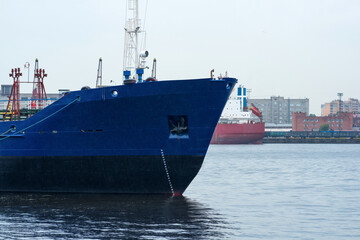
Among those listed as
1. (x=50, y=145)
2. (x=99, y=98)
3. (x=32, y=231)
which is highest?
(x=99, y=98)

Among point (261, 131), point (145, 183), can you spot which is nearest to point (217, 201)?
point (145, 183)

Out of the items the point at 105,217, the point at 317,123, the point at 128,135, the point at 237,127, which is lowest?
the point at 105,217

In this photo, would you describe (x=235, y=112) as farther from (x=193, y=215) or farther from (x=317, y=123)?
(x=193, y=215)

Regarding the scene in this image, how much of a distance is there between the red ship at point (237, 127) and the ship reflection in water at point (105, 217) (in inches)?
3669

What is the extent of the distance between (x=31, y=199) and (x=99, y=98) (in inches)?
217

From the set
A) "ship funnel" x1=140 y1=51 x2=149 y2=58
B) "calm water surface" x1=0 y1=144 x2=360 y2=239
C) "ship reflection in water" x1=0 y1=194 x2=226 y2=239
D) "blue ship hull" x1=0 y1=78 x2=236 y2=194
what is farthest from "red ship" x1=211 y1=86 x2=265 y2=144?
"ship reflection in water" x1=0 y1=194 x2=226 y2=239

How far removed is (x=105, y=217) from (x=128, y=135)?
5.08m

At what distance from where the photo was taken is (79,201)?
23.9m

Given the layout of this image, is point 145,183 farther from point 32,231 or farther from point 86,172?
point 32,231

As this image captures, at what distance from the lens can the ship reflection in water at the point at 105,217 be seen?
17.4 m

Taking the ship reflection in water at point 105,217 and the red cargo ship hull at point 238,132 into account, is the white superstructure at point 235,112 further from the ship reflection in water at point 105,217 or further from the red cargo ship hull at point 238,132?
the ship reflection in water at point 105,217

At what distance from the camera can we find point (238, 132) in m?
119

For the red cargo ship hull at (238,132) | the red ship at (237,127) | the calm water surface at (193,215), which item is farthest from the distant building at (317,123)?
the calm water surface at (193,215)

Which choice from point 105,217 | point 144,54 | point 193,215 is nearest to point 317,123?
point 144,54
